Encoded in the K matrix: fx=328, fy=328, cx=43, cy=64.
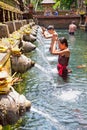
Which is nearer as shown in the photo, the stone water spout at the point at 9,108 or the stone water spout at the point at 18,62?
the stone water spout at the point at 9,108

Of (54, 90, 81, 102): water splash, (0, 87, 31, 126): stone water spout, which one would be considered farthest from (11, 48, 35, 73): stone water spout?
(0, 87, 31, 126): stone water spout

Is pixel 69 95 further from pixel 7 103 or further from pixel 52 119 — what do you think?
pixel 7 103

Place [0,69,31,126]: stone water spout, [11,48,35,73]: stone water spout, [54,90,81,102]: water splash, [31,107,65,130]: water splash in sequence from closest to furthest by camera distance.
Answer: [0,69,31,126]: stone water spout
[31,107,65,130]: water splash
[11,48,35,73]: stone water spout
[54,90,81,102]: water splash

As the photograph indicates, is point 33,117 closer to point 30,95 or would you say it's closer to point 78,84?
point 30,95

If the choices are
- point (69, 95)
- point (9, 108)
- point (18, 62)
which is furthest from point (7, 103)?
point (69, 95)

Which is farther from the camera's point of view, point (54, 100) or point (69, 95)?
point (69, 95)

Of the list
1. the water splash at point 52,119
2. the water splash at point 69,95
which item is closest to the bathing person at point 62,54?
the water splash at point 69,95

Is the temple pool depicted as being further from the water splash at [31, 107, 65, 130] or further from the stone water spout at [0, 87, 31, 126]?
the stone water spout at [0, 87, 31, 126]

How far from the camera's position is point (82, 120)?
17.5 ft

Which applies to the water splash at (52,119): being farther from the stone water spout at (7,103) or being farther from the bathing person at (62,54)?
the bathing person at (62,54)

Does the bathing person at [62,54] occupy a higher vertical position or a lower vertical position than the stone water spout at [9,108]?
lower

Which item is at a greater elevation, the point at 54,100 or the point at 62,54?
the point at 62,54

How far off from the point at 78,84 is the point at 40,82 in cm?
101

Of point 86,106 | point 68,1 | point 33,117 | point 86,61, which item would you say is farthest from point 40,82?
point 68,1
